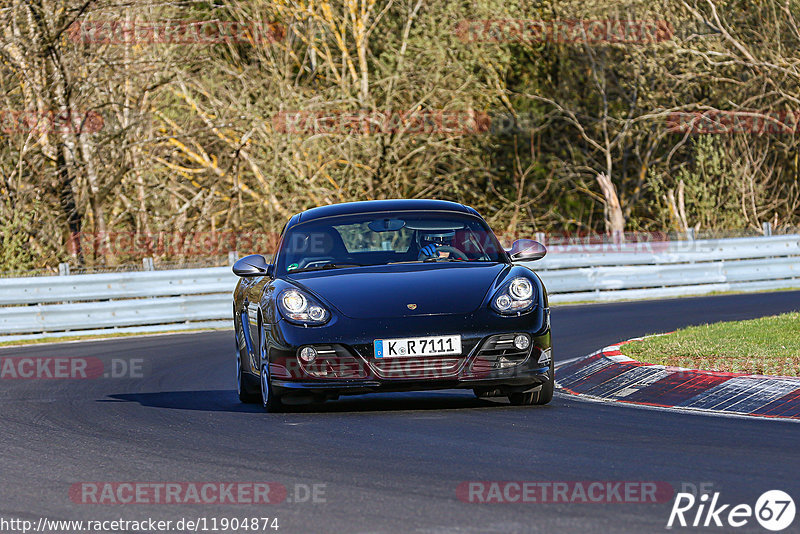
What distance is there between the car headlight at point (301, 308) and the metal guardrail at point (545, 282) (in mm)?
12036

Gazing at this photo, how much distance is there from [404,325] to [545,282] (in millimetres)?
14528

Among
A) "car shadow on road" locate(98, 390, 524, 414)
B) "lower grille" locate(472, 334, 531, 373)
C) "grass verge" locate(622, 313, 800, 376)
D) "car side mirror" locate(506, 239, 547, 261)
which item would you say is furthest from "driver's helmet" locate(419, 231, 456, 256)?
"grass verge" locate(622, 313, 800, 376)

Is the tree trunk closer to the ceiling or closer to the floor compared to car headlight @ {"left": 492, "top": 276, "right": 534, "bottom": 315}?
closer to the floor

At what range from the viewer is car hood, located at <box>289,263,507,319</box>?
28.7ft

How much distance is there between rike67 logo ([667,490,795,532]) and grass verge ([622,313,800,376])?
4150 mm

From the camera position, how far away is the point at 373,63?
31.9 meters

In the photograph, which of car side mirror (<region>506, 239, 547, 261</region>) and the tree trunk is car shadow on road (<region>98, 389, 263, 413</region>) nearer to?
car side mirror (<region>506, 239, 547, 261</region>)

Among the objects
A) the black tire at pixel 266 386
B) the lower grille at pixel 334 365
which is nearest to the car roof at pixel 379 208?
the black tire at pixel 266 386

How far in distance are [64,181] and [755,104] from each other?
16.1 m

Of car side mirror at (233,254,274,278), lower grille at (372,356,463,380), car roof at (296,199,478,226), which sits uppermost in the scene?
car roof at (296,199,478,226)

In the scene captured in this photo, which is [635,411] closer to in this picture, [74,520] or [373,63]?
[74,520]

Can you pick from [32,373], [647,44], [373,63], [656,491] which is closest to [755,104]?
Result: [647,44]

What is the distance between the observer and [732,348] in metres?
11.1

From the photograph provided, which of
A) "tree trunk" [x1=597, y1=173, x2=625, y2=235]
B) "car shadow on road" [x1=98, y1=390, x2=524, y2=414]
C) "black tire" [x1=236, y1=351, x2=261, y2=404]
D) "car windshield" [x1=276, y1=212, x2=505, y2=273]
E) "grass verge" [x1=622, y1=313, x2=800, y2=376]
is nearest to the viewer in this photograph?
"car shadow on road" [x1=98, y1=390, x2=524, y2=414]
